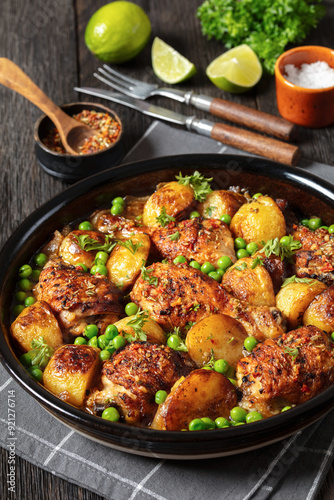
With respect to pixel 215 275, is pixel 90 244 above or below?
above

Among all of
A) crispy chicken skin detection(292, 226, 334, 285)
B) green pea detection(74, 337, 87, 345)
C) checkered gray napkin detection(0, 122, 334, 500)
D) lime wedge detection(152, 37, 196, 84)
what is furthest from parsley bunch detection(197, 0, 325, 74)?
checkered gray napkin detection(0, 122, 334, 500)

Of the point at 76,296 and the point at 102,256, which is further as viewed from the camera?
the point at 102,256

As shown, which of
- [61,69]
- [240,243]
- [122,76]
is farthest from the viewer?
[61,69]

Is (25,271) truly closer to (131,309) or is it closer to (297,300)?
(131,309)

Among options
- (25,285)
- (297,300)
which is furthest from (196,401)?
(25,285)

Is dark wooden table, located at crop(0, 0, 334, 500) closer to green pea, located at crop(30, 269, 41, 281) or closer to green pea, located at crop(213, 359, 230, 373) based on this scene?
green pea, located at crop(30, 269, 41, 281)

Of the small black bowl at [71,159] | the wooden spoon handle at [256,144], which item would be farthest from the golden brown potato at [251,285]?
the small black bowl at [71,159]

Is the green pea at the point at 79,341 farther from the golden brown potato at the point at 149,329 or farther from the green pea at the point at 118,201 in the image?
the green pea at the point at 118,201
